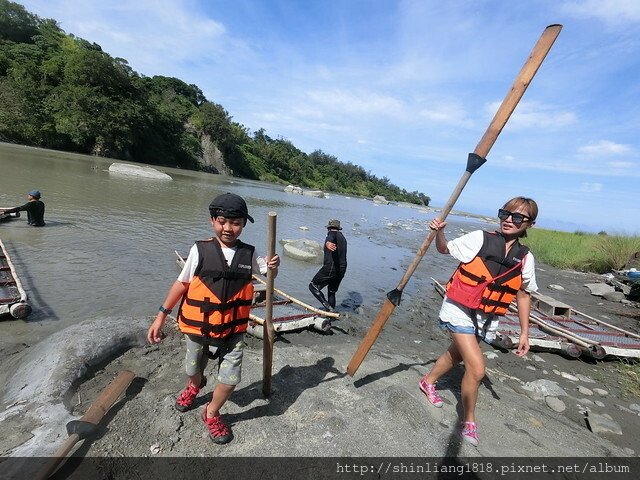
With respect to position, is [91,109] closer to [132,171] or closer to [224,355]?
[132,171]

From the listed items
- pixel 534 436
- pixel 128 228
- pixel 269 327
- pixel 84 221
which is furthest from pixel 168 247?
pixel 534 436

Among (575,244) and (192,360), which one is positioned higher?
(575,244)

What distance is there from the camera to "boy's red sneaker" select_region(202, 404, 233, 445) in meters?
2.99

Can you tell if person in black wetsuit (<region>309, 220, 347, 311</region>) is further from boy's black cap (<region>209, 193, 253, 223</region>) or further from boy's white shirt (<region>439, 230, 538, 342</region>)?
boy's black cap (<region>209, 193, 253, 223</region>)

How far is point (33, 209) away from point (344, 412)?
11.4 metres

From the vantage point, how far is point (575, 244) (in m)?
21.7

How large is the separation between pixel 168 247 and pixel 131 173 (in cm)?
2485

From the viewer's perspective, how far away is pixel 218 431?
3.01 meters

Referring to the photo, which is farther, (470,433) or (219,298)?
(470,433)

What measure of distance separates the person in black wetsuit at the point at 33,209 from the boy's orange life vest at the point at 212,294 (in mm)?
10360

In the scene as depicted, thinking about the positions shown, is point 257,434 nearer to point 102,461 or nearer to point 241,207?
point 102,461

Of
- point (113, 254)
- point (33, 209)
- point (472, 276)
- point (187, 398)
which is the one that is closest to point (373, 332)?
point (472, 276)

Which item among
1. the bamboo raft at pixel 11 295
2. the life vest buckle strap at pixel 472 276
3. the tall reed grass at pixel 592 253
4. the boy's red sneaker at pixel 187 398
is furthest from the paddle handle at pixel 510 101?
the tall reed grass at pixel 592 253

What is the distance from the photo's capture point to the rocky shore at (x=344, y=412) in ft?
9.88
